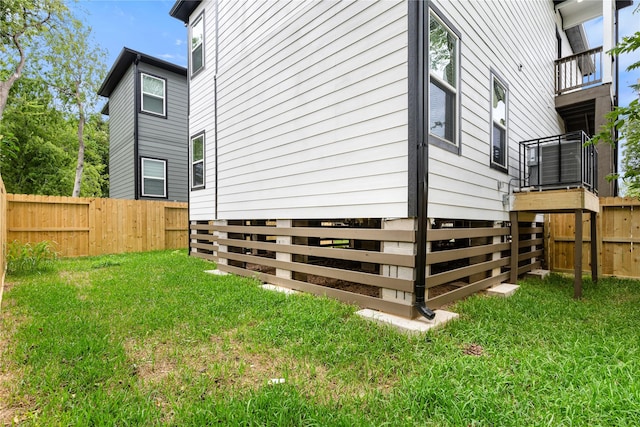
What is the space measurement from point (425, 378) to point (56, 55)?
Result: 58.2ft

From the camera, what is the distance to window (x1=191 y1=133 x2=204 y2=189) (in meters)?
7.57

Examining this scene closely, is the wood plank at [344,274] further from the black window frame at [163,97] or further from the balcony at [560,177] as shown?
the black window frame at [163,97]

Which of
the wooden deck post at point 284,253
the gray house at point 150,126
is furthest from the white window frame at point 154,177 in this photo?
the wooden deck post at point 284,253

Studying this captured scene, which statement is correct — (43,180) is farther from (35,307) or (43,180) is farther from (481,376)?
(481,376)

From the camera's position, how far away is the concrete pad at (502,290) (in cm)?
413

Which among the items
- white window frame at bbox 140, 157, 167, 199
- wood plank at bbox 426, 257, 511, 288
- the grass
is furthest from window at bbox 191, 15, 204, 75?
wood plank at bbox 426, 257, 511, 288

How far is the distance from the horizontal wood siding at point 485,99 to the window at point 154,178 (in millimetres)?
10713

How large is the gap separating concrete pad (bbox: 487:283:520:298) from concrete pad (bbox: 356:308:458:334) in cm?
130

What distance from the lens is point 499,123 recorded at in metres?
4.96

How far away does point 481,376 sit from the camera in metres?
2.05

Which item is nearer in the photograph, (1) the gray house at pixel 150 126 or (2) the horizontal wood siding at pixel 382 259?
(2) the horizontal wood siding at pixel 382 259

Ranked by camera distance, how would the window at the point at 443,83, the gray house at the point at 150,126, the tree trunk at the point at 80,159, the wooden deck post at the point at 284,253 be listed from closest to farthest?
1. the window at the point at 443,83
2. the wooden deck post at the point at 284,253
3. the gray house at the point at 150,126
4. the tree trunk at the point at 80,159

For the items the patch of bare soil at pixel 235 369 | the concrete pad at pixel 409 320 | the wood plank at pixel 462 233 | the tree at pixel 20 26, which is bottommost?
the patch of bare soil at pixel 235 369

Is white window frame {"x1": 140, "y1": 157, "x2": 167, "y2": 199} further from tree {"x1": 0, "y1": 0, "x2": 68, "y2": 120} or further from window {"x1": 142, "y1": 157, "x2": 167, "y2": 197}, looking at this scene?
tree {"x1": 0, "y1": 0, "x2": 68, "y2": 120}
